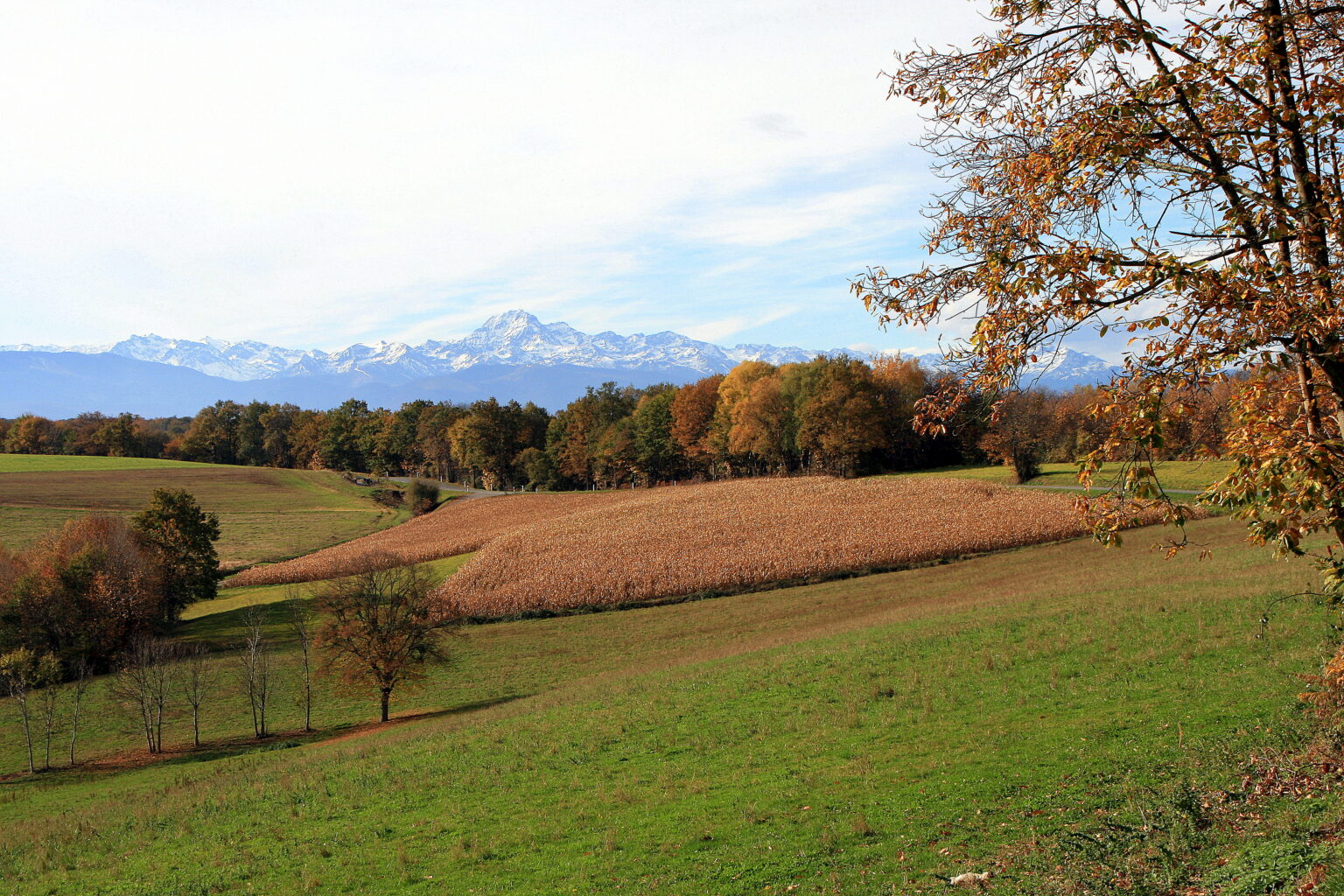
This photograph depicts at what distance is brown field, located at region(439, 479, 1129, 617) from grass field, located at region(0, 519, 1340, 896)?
16.9 m

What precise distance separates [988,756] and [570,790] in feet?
27.4

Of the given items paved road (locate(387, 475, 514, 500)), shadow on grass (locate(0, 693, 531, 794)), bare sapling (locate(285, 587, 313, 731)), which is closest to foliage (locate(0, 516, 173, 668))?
bare sapling (locate(285, 587, 313, 731))

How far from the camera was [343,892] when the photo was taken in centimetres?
1272

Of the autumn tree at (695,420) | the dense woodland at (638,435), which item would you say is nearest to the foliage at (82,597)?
the dense woodland at (638,435)

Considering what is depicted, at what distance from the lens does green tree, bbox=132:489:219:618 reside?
185 feet

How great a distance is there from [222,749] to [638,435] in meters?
81.6

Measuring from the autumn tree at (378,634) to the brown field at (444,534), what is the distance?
16737 millimetres

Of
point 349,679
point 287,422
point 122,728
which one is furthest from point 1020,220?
point 287,422

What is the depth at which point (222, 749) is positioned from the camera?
3219 centimetres

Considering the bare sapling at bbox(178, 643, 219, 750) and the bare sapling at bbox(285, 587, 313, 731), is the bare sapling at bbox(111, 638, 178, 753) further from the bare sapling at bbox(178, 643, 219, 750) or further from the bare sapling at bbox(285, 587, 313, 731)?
the bare sapling at bbox(285, 587, 313, 731)

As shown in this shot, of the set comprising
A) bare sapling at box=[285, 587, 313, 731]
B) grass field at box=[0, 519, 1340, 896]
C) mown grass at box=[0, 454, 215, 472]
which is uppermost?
mown grass at box=[0, 454, 215, 472]

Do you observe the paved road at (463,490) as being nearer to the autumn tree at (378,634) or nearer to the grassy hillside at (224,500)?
the grassy hillside at (224,500)

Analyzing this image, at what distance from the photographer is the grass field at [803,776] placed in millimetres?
10281

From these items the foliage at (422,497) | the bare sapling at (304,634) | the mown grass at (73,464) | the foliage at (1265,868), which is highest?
the mown grass at (73,464)
